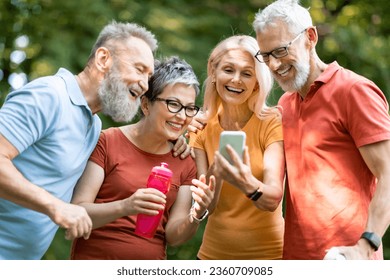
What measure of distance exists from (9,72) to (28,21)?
1.46 feet

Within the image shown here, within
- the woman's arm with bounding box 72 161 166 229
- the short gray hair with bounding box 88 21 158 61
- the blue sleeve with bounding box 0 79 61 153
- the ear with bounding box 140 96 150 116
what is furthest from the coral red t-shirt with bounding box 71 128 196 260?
the short gray hair with bounding box 88 21 158 61

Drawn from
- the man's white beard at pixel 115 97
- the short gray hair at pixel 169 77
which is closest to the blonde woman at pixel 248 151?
the short gray hair at pixel 169 77

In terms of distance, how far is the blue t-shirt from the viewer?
2.66m

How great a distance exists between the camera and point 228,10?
20.3ft

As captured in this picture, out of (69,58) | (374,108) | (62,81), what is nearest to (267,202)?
(374,108)

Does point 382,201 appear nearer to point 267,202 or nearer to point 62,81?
point 267,202

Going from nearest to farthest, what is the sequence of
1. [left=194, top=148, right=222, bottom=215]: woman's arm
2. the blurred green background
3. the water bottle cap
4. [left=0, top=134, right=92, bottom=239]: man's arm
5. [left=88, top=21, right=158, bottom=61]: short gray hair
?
[left=0, top=134, right=92, bottom=239]: man's arm → the water bottle cap → [left=194, top=148, right=222, bottom=215]: woman's arm → [left=88, top=21, right=158, bottom=61]: short gray hair → the blurred green background

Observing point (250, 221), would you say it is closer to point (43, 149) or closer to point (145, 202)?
point (145, 202)

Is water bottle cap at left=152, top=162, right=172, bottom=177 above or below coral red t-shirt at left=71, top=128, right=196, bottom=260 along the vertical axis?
above

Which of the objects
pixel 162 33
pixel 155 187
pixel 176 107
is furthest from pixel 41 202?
pixel 162 33

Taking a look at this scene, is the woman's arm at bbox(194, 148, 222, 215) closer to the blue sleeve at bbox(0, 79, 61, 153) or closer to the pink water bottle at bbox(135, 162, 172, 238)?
the pink water bottle at bbox(135, 162, 172, 238)

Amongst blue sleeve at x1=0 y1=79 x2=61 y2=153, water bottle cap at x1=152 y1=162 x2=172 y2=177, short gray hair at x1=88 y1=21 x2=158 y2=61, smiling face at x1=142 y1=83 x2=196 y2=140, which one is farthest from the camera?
short gray hair at x1=88 y1=21 x2=158 y2=61

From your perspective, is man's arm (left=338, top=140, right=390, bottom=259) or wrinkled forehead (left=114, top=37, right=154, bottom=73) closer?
man's arm (left=338, top=140, right=390, bottom=259)

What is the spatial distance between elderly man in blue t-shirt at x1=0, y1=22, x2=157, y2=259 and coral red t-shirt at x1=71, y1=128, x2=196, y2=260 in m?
0.09
